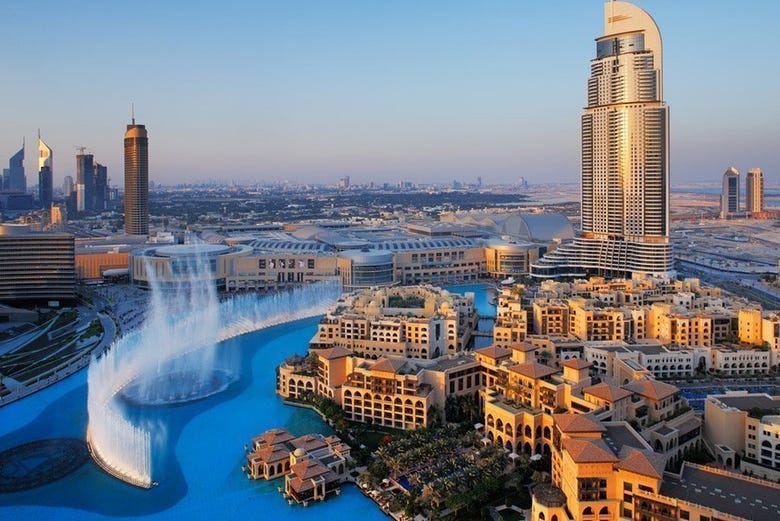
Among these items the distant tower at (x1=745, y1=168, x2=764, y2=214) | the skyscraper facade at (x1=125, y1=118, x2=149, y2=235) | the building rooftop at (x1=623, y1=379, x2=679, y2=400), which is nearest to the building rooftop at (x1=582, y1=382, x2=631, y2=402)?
the building rooftop at (x1=623, y1=379, x2=679, y2=400)

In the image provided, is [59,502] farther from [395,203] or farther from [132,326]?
[395,203]

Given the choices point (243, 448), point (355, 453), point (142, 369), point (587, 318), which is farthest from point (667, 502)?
point (142, 369)

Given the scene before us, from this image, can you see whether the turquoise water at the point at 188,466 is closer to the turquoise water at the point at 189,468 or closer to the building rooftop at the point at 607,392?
the turquoise water at the point at 189,468

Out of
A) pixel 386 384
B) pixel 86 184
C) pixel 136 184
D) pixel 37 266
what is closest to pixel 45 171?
pixel 86 184

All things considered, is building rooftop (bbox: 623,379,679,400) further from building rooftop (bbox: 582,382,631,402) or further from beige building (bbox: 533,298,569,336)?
beige building (bbox: 533,298,569,336)

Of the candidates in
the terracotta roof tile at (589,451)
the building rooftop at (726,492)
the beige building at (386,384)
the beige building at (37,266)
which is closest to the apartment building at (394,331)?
the beige building at (386,384)

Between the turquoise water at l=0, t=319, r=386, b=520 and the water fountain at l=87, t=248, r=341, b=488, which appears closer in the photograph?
the turquoise water at l=0, t=319, r=386, b=520
